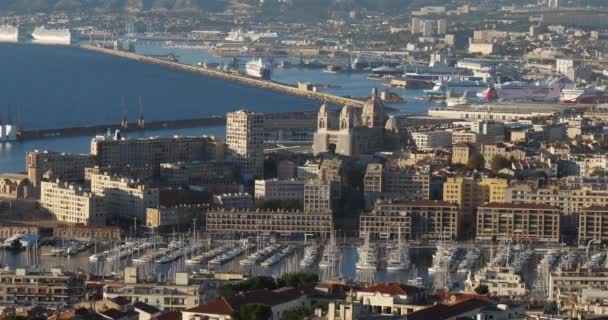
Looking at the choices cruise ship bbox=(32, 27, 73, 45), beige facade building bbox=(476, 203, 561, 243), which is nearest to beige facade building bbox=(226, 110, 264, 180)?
beige facade building bbox=(476, 203, 561, 243)

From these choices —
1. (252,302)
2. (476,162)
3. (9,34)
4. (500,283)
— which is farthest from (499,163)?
(9,34)

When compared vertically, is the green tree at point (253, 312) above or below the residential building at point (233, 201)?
above

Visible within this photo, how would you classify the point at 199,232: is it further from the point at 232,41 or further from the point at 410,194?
the point at 232,41

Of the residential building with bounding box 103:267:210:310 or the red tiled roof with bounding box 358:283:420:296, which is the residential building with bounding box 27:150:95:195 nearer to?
the residential building with bounding box 103:267:210:310

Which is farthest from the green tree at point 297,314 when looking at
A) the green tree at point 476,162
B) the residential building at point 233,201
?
the green tree at point 476,162

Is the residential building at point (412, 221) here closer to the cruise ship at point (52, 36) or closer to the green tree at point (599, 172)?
the green tree at point (599, 172)

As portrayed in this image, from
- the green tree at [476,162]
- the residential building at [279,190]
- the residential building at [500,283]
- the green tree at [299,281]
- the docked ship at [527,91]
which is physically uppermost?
the green tree at [299,281]

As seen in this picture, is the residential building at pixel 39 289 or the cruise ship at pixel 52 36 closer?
the residential building at pixel 39 289
